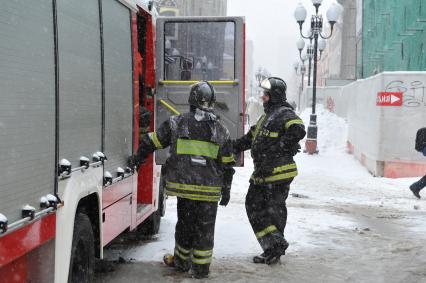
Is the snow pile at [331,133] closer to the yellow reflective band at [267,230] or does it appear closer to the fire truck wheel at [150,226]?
the fire truck wheel at [150,226]

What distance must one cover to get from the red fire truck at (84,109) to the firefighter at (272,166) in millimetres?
721

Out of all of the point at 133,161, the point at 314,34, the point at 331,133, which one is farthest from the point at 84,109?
the point at 331,133

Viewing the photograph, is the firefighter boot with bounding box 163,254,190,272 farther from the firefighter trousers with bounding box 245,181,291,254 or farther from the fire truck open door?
the fire truck open door

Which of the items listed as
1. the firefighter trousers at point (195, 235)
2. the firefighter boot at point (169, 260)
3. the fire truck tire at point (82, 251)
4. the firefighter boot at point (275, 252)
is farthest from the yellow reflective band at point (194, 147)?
the fire truck tire at point (82, 251)

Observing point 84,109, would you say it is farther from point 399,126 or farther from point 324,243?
point 399,126

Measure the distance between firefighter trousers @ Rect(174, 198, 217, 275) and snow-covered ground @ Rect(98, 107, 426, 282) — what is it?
0.53 ft

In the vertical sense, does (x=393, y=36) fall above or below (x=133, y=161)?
above

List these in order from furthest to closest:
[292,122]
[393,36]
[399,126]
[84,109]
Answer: [393,36], [399,126], [292,122], [84,109]

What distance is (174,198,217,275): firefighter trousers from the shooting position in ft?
18.7

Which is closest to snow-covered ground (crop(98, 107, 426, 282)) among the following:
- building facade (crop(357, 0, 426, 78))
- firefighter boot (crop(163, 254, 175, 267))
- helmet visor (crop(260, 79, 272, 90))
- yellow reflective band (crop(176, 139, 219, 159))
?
firefighter boot (crop(163, 254, 175, 267))

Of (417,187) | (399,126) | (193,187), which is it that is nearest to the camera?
(193,187)

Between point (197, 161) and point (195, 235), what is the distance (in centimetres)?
72

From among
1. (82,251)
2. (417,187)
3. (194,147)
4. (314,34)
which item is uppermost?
(314,34)

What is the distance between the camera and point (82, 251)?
4402 millimetres
